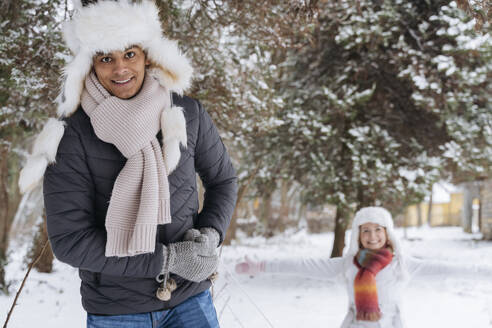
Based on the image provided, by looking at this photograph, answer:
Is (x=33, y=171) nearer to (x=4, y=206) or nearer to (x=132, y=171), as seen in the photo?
(x=132, y=171)

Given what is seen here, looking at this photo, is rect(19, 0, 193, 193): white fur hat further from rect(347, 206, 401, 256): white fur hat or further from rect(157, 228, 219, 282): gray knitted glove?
rect(347, 206, 401, 256): white fur hat

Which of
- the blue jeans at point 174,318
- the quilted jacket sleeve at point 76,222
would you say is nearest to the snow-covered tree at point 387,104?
the blue jeans at point 174,318

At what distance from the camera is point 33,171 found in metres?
1.59

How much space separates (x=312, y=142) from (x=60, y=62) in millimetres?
5103

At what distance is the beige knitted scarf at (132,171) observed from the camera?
5.22 ft

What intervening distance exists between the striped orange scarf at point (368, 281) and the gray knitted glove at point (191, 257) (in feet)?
7.78

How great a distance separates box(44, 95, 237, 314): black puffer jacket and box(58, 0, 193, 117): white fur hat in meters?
0.11

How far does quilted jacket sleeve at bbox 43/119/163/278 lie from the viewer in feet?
5.07

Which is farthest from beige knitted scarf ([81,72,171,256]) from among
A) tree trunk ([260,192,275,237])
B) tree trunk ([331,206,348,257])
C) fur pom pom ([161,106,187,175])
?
tree trunk ([260,192,275,237])

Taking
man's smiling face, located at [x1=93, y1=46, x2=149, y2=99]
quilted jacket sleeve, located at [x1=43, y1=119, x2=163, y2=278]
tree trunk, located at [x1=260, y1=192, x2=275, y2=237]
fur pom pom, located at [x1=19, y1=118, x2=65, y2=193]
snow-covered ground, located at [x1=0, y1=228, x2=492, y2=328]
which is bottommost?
snow-covered ground, located at [x1=0, y1=228, x2=492, y2=328]

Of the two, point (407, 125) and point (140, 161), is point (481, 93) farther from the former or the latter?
point (140, 161)

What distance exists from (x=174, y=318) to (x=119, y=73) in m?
1.11

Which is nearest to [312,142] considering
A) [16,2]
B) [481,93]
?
[481,93]

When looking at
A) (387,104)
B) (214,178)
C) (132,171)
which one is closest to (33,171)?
(132,171)
